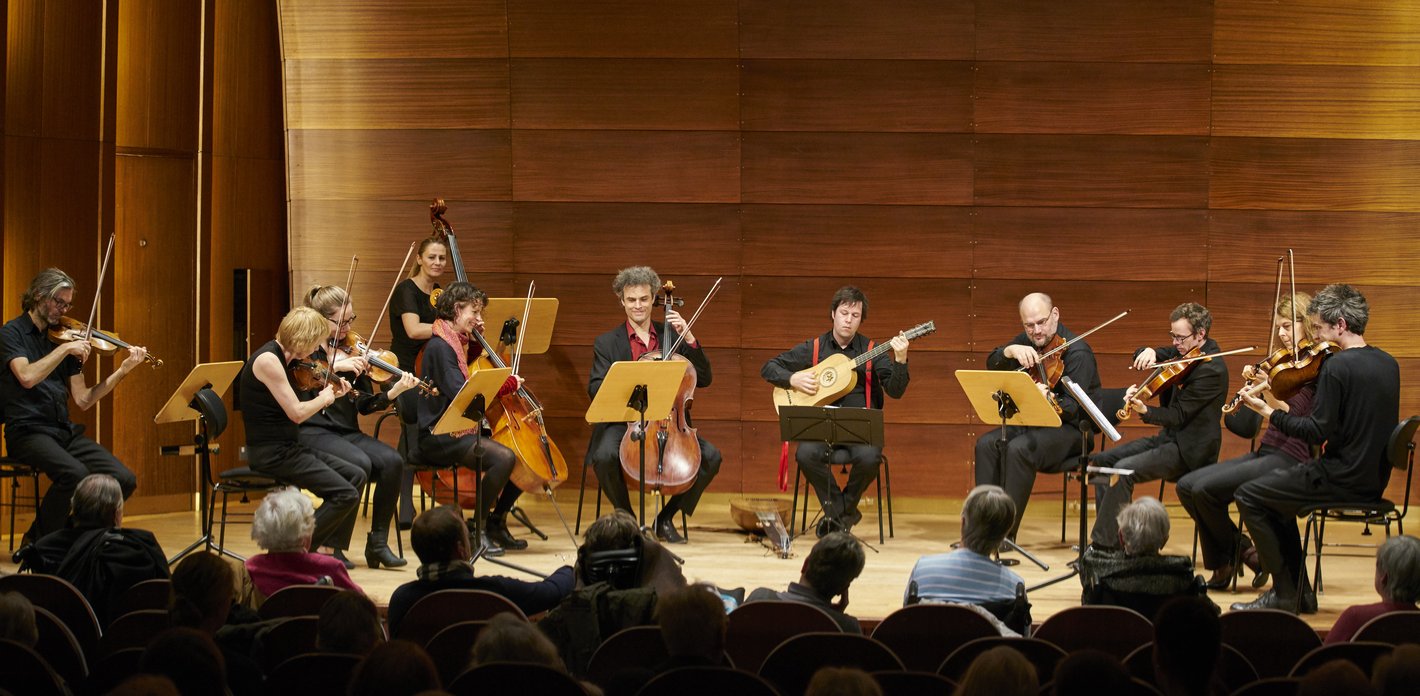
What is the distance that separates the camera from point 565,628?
3.52 metres

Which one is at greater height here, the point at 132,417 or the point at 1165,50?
the point at 1165,50

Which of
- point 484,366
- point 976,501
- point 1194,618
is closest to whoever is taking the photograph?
point 1194,618

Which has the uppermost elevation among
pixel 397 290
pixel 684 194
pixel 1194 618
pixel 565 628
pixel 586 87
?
pixel 586 87

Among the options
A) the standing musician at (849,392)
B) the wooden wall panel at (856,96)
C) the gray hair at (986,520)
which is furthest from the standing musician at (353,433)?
the gray hair at (986,520)

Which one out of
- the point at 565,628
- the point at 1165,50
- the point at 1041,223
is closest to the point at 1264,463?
the point at 1041,223

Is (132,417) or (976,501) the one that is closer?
(976,501)

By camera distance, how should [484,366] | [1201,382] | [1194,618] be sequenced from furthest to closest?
[484,366] < [1201,382] < [1194,618]

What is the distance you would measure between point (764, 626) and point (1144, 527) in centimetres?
122

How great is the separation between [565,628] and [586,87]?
4444 millimetres

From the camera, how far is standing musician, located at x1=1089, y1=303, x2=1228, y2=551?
19.3 ft

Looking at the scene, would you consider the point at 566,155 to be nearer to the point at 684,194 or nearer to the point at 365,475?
the point at 684,194

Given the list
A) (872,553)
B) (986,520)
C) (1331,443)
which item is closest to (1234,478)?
(1331,443)

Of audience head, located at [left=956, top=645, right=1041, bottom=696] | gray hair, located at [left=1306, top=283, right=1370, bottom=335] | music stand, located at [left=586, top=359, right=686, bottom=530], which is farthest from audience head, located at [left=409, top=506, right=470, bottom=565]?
gray hair, located at [left=1306, top=283, right=1370, bottom=335]

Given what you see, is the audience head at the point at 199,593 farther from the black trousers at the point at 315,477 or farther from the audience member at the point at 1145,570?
the audience member at the point at 1145,570
